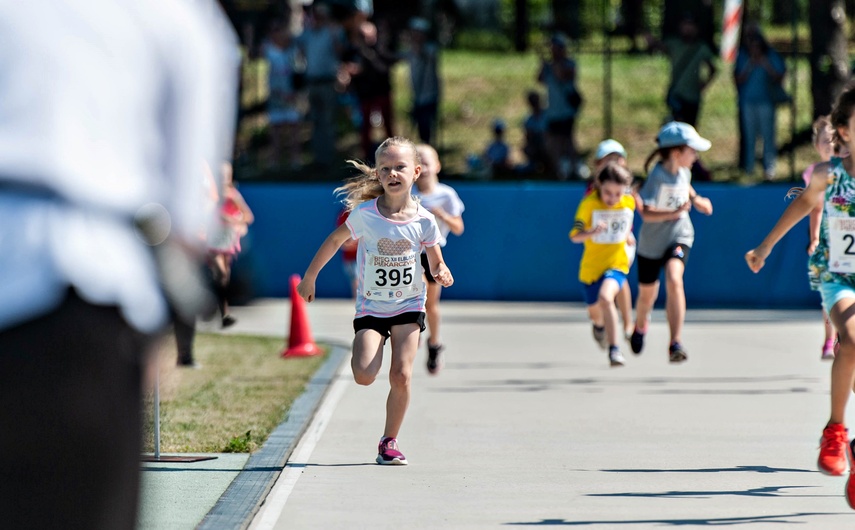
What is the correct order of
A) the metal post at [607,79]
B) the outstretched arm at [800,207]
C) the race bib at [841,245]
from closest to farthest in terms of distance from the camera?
the race bib at [841,245] → the outstretched arm at [800,207] → the metal post at [607,79]

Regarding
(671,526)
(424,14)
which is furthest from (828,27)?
(671,526)

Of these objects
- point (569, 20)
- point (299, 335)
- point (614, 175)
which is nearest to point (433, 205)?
point (614, 175)

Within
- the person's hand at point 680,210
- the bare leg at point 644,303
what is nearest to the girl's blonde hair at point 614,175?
the person's hand at point 680,210

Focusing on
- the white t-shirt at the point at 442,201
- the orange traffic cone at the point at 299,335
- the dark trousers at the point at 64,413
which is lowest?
the orange traffic cone at the point at 299,335

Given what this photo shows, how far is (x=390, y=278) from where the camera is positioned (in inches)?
290

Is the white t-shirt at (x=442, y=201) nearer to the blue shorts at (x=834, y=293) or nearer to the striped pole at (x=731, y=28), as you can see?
the blue shorts at (x=834, y=293)

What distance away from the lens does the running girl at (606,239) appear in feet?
35.5

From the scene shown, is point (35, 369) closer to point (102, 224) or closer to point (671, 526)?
point (102, 224)

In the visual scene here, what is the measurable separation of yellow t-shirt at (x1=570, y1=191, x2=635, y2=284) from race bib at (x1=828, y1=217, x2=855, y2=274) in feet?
15.1

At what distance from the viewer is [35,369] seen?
2709 millimetres

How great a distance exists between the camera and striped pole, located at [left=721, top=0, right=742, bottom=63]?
1962 centimetres

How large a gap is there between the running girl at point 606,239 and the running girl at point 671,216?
18cm

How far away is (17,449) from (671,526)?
3.58 m

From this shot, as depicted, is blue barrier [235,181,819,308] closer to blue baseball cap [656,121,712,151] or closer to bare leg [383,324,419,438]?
blue baseball cap [656,121,712,151]
